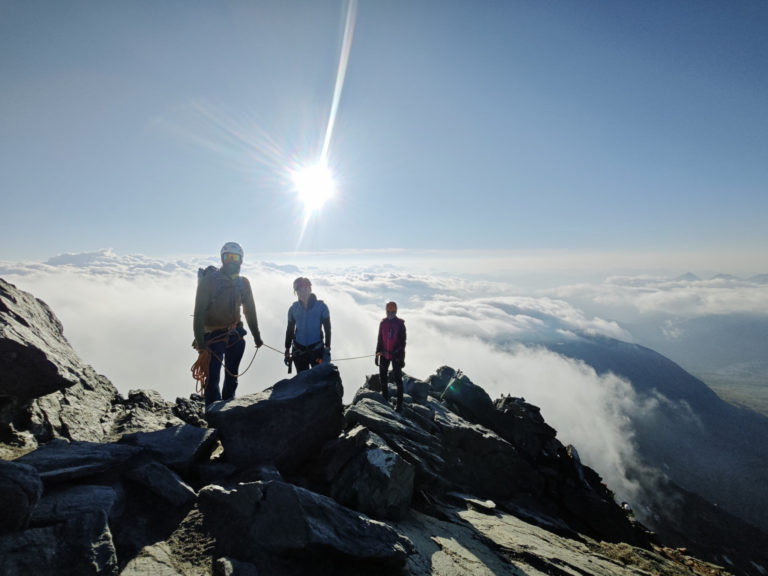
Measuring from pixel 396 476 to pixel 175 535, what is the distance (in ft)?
13.9

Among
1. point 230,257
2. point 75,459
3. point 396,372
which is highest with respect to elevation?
point 230,257

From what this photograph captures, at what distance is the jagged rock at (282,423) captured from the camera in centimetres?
718

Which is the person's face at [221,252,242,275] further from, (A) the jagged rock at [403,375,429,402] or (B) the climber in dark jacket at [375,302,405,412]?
(A) the jagged rock at [403,375,429,402]

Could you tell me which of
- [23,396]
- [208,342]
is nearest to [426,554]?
[208,342]

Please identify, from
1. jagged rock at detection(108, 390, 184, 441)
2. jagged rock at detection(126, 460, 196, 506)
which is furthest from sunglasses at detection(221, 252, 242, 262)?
jagged rock at detection(126, 460, 196, 506)

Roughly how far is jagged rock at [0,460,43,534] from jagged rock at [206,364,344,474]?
3487mm

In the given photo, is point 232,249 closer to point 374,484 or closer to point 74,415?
point 74,415

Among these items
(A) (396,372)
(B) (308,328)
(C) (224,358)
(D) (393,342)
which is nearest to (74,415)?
(C) (224,358)

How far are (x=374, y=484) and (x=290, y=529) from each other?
2456mm

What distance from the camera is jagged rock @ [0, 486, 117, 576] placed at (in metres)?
3.47

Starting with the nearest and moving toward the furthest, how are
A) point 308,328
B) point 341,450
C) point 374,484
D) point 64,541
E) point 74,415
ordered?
point 64,541 → point 374,484 → point 341,450 → point 74,415 → point 308,328

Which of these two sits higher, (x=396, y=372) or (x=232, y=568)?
(x=232, y=568)

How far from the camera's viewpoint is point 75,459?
5.21 metres

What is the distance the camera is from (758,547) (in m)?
94.2
